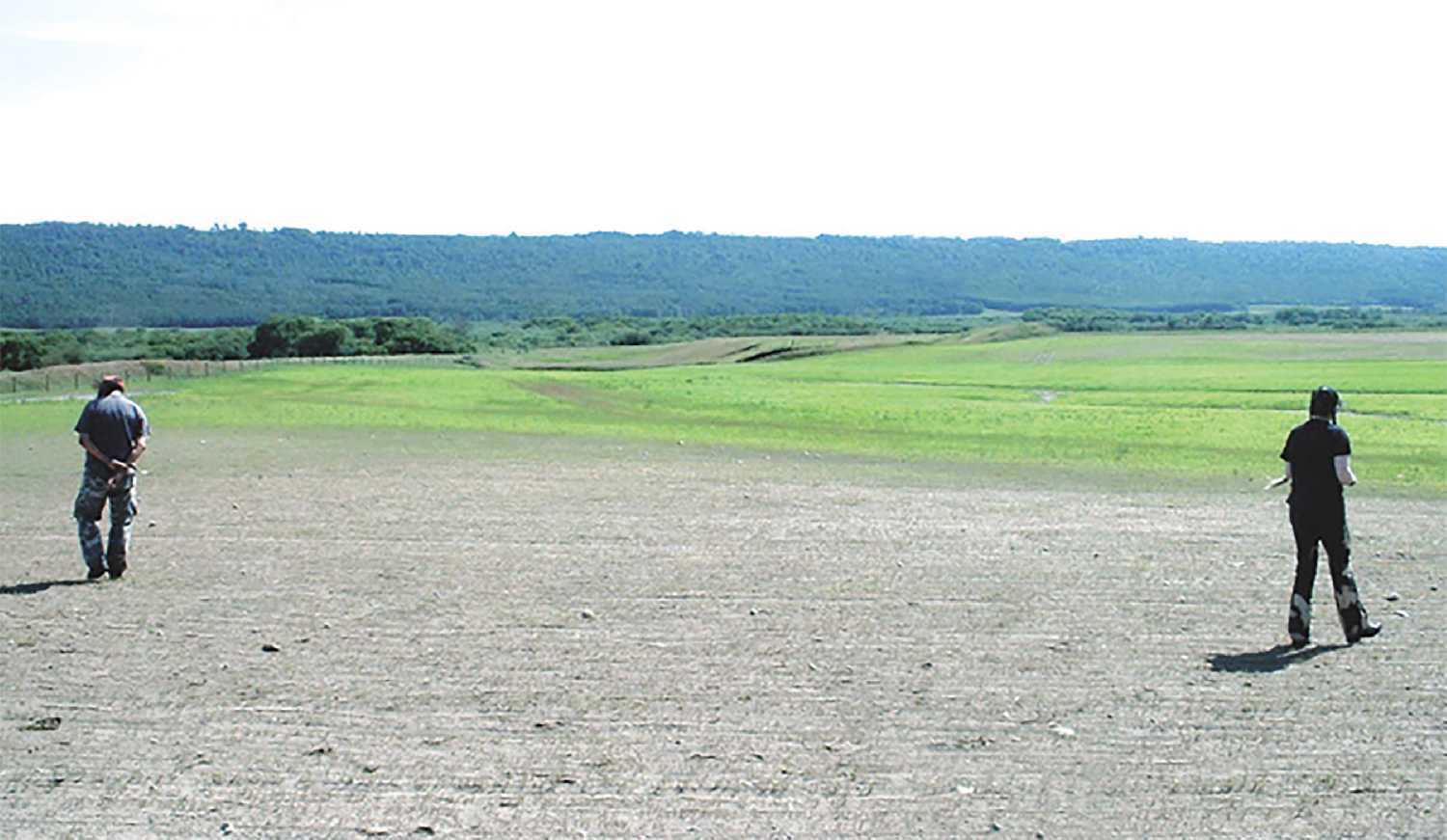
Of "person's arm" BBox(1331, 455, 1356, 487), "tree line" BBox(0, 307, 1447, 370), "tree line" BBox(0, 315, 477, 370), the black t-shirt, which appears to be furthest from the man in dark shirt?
"tree line" BBox(0, 315, 477, 370)

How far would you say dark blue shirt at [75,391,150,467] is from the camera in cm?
1330

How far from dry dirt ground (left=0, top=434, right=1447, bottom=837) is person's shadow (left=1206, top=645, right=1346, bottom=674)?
4cm

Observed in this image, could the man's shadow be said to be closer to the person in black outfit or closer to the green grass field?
the person in black outfit

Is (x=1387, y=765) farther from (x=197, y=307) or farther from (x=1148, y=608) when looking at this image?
(x=197, y=307)

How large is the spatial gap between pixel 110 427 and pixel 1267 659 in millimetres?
9300

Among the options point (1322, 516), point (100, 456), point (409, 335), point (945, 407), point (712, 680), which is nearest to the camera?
point (712, 680)

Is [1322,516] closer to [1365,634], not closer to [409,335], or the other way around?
[1365,634]

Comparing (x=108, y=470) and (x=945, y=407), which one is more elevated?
(x=108, y=470)

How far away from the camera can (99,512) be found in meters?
13.5

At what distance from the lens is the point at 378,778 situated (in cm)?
777

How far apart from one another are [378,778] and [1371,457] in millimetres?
23860

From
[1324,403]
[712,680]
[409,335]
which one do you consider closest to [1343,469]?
[1324,403]

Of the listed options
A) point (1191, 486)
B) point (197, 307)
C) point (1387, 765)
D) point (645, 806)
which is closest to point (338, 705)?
point (645, 806)

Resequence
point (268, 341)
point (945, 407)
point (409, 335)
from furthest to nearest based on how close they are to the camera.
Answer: point (409, 335), point (268, 341), point (945, 407)
